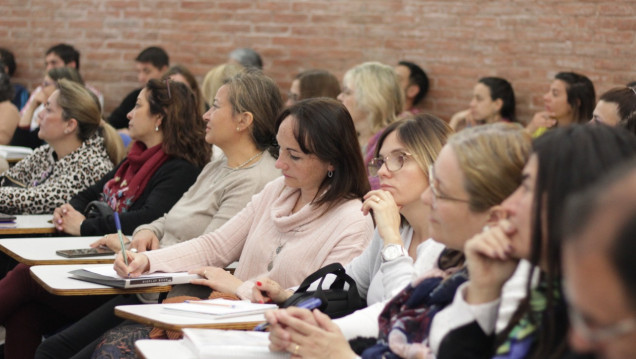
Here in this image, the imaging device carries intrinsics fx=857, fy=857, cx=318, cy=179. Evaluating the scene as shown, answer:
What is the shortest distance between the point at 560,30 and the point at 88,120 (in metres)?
3.28

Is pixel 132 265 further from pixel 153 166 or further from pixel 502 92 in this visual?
pixel 502 92

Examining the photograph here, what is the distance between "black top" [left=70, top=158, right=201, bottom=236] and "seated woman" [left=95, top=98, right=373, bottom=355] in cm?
83

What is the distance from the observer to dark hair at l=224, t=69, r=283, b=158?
3.84 m

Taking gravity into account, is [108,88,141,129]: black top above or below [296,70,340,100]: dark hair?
below

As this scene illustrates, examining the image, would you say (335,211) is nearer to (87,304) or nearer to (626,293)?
(87,304)

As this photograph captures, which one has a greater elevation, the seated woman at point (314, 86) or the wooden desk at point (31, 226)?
the seated woman at point (314, 86)

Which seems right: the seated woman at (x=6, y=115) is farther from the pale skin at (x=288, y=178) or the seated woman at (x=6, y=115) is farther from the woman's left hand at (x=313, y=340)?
the woman's left hand at (x=313, y=340)

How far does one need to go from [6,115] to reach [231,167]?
352cm

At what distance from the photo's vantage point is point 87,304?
3.84 m

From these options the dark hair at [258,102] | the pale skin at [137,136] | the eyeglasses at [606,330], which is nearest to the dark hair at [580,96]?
the dark hair at [258,102]

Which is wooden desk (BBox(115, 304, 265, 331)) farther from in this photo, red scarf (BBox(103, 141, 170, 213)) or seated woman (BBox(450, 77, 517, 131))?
seated woman (BBox(450, 77, 517, 131))

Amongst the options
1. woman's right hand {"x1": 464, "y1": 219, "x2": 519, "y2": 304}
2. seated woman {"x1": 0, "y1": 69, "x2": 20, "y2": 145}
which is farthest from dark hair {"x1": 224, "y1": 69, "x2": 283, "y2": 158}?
seated woman {"x1": 0, "y1": 69, "x2": 20, "y2": 145}

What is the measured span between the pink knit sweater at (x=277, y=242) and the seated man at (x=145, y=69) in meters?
4.50

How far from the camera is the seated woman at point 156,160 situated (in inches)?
166
